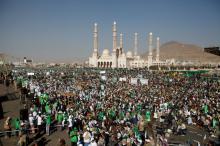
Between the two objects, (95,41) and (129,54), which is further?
(129,54)

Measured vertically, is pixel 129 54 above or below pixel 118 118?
above

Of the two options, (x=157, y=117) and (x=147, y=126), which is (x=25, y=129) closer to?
(x=147, y=126)

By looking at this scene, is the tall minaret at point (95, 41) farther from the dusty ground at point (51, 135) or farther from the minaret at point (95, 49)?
the dusty ground at point (51, 135)

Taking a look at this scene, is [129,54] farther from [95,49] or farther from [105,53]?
[95,49]

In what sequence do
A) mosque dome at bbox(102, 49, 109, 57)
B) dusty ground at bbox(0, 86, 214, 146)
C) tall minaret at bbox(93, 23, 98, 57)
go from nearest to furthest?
dusty ground at bbox(0, 86, 214, 146) → tall minaret at bbox(93, 23, 98, 57) → mosque dome at bbox(102, 49, 109, 57)

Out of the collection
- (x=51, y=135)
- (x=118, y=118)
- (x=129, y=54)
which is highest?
(x=129, y=54)

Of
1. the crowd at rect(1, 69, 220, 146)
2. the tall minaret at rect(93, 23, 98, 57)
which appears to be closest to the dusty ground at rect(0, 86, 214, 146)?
the crowd at rect(1, 69, 220, 146)

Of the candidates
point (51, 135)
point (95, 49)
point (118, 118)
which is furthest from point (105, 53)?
point (51, 135)

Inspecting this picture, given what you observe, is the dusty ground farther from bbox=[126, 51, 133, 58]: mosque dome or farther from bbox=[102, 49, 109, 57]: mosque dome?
bbox=[126, 51, 133, 58]: mosque dome

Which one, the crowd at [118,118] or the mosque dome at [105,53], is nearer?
the crowd at [118,118]

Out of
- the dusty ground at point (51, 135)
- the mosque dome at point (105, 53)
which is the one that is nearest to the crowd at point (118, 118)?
the dusty ground at point (51, 135)

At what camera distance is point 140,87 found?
95.6 feet

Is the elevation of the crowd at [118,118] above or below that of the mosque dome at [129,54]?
below

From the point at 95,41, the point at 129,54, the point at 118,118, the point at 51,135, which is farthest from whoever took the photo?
the point at 129,54
